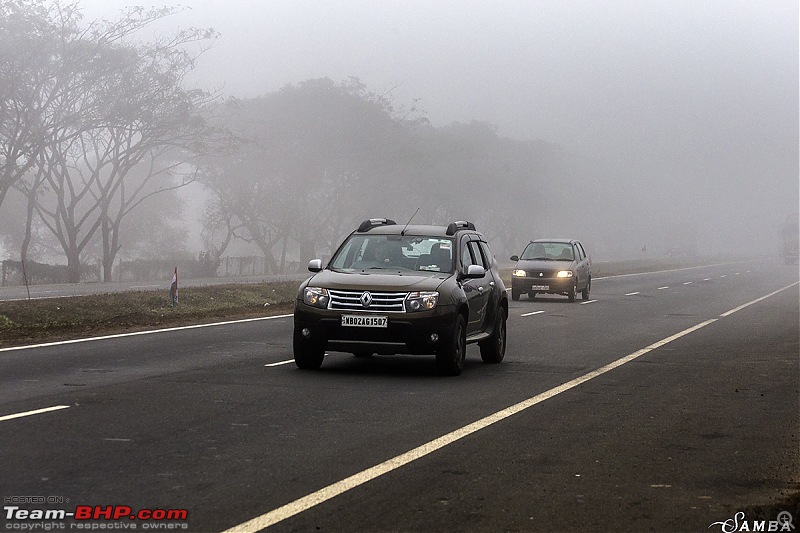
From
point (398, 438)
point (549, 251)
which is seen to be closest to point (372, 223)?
point (398, 438)

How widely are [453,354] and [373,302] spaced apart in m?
1.12

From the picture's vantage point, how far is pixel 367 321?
12.6m

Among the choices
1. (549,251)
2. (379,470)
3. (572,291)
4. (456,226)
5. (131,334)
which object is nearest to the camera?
(379,470)

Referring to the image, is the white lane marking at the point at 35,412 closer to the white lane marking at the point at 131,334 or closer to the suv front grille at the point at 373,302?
the suv front grille at the point at 373,302

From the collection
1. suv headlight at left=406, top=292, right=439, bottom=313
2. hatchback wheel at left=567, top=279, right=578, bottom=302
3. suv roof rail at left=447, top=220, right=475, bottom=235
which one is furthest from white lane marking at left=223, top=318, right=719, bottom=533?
hatchback wheel at left=567, top=279, right=578, bottom=302

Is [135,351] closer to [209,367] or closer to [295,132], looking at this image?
[209,367]

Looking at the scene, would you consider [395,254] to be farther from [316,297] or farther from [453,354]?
[453,354]

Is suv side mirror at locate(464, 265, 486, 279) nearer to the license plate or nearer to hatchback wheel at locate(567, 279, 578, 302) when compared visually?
the license plate

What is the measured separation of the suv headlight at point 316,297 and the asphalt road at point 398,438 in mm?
843

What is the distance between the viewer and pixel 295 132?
71.2 metres

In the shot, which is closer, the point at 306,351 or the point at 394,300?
the point at 394,300
